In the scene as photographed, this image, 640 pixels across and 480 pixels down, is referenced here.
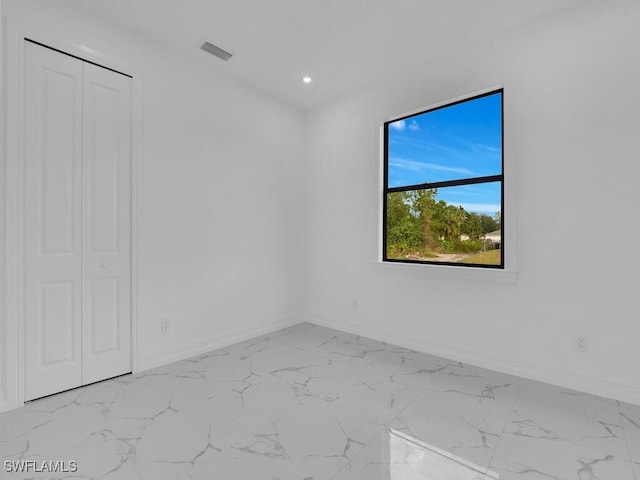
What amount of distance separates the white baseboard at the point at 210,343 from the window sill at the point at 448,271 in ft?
4.39

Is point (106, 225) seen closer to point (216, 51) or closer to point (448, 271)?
point (216, 51)

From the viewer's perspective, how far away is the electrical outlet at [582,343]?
2.38 m

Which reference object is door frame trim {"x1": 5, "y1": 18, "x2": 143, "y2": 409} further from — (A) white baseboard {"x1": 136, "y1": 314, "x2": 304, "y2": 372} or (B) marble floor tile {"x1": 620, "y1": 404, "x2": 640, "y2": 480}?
(B) marble floor tile {"x1": 620, "y1": 404, "x2": 640, "y2": 480}

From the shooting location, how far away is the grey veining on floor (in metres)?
1.61

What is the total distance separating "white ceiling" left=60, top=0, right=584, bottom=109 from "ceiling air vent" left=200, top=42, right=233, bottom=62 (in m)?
0.05

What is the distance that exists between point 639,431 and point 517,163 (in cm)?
188

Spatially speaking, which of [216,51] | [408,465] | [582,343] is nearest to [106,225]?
[216,51]

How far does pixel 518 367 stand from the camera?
8.73ft

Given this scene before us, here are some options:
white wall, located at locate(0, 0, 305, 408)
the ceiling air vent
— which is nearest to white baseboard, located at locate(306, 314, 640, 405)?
white wall, located at locate(0, 0, 305, 408)

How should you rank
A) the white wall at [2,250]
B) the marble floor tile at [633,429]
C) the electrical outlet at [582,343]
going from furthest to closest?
the electrical outlet at [582,343] < the white wall at [2,250] < the marble floor tile at [633,429]

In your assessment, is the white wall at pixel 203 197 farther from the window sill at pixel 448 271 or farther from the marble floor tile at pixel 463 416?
the marble floor tile at pixel 463 416

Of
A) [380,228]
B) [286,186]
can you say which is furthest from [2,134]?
[380,228]

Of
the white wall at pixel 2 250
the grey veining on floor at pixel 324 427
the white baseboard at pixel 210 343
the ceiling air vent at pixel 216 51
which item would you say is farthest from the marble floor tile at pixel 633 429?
the ceiling air vent at pixel 216 51

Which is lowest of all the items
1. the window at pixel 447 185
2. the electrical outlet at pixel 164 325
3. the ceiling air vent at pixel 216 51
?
the electrical outlet at pixel 164 325
